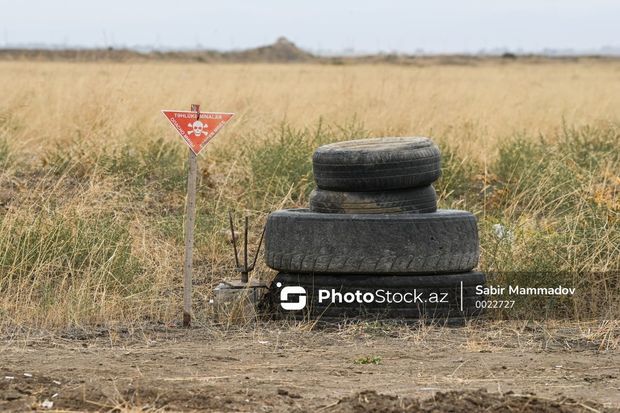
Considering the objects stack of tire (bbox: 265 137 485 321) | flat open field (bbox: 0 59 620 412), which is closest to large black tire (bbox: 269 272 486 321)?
stack of tire (bbox: 265 137 485 321)

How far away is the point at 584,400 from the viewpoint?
4930mm

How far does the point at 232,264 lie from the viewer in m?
8.62

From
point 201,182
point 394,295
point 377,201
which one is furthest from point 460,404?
point 201,182

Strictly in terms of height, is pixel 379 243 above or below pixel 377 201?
below

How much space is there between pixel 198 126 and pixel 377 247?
4.41 feet

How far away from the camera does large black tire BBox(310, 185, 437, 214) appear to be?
730cm

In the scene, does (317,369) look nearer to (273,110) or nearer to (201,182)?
(201,182)

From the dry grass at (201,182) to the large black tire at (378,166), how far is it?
1109mm

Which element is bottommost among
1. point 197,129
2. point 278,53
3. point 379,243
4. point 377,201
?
point 278,53

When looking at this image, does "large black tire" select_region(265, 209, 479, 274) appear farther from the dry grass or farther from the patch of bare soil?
the patch of bare soil

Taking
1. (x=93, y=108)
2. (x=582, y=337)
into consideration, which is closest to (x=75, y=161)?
(x=93, y=108)

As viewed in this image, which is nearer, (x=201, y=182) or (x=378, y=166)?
(x=378, y=166)

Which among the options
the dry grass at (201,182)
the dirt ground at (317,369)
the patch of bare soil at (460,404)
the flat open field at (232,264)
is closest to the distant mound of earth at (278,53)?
the dry grass at (201,182)

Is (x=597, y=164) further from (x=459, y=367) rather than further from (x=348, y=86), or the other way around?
(x=348, y=86)
